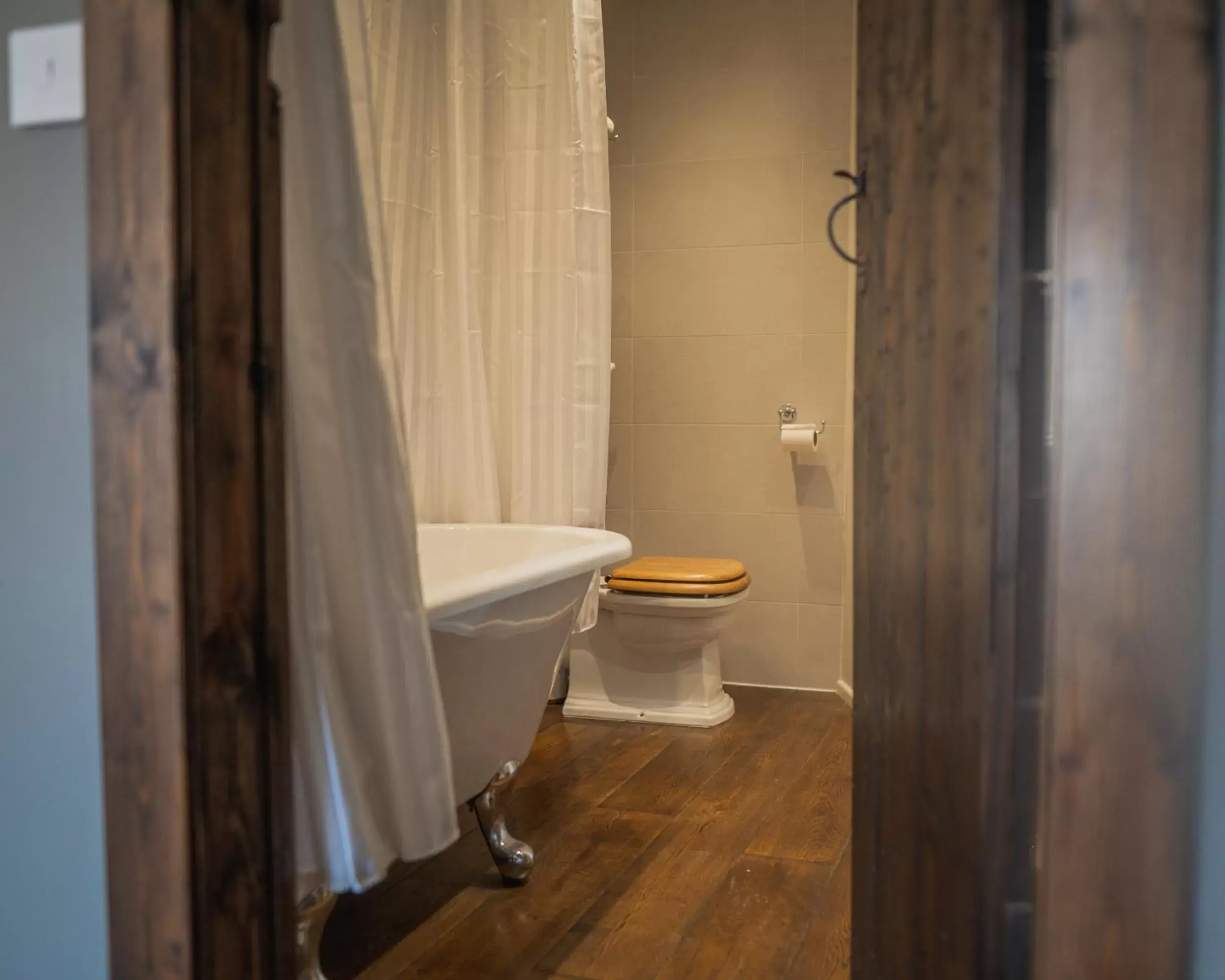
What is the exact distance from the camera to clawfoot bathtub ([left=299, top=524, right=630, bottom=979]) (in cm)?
186

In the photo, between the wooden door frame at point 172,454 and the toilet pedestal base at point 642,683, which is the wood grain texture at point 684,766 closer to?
the toilet pedestal base at point 642,683

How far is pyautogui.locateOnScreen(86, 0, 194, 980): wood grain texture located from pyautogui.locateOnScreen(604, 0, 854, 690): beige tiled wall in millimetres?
2995

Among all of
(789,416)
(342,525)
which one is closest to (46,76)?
(342,525)

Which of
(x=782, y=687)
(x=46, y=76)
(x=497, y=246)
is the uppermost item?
(x=497, y=246)

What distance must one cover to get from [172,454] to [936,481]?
0.82 meters

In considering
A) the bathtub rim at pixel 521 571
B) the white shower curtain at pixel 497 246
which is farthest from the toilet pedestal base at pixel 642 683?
the bathtub rim at pixel 521 571

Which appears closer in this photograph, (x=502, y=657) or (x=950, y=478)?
(x=950, y=478)

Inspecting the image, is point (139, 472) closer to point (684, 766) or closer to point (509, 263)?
point (509, 263)

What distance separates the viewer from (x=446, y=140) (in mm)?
3061

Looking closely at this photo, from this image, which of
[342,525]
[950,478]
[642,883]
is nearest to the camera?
[950,478]

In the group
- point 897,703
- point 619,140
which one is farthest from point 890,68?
point 619,140

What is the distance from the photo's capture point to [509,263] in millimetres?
3135

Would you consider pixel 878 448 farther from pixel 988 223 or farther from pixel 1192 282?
pixel 1192 282

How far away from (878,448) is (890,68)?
1.58 feet
